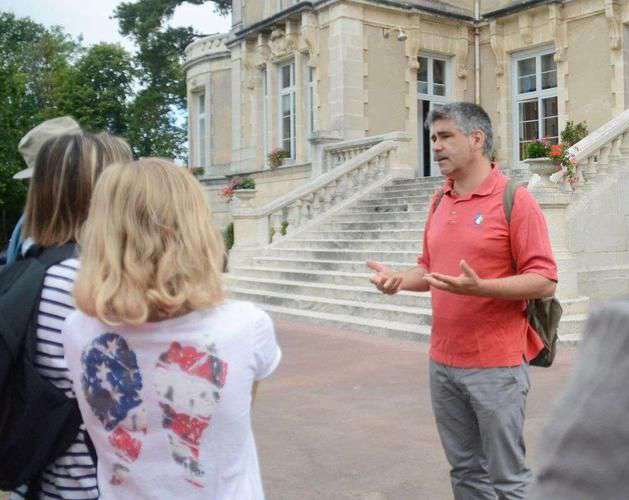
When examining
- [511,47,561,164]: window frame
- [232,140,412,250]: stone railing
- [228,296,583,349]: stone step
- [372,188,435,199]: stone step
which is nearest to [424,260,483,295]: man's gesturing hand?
[228,296,583,349]: stone step

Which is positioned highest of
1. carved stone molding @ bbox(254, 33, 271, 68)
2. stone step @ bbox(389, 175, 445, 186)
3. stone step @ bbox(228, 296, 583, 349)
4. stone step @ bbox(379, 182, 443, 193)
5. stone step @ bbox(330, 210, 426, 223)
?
carved stone molding @ bbox(254, 33, 271, 68)

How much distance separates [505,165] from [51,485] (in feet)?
57.7

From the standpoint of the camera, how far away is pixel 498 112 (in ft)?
62.4

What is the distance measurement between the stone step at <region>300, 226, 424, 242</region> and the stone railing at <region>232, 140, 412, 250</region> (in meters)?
0.37

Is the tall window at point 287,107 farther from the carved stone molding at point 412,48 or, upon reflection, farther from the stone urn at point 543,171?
the stone urn at point 543,171

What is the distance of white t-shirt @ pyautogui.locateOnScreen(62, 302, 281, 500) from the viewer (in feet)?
5.69

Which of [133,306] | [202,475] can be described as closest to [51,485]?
[202,475]

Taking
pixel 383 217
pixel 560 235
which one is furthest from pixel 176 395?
pixel 383 217

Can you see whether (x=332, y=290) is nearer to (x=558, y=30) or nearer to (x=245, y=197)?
(x=245, y=197)

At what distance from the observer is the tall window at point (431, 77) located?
19.3m

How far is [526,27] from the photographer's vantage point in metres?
18.0

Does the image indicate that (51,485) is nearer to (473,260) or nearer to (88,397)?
(88,397)

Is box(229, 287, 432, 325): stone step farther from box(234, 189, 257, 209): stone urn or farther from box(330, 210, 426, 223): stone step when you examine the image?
box(330, 210, 426, 223): stone step

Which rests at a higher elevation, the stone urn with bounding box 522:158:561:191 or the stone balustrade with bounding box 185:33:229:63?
the stone balustrade with bounding box 185:33:229:63
